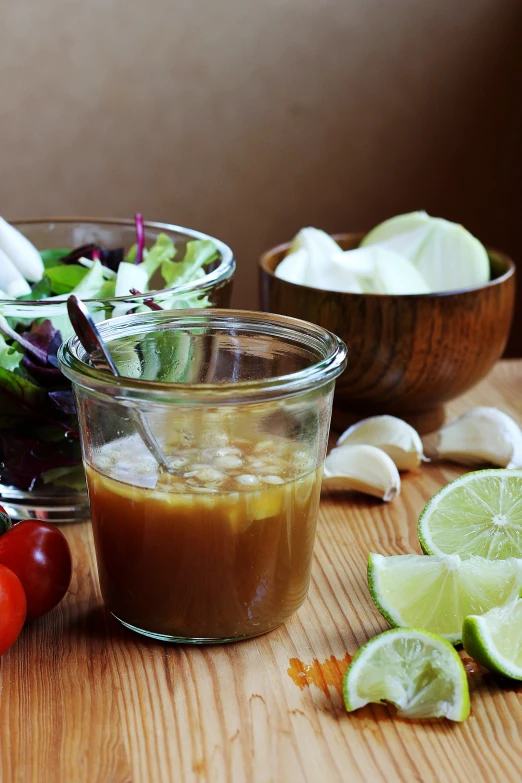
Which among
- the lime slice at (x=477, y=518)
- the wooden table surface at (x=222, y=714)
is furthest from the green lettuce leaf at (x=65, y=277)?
the lime slice at (x=477, y=518)

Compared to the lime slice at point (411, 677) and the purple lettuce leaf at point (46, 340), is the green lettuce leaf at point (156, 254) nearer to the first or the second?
the purple lettuce leaf at point (46, 340)

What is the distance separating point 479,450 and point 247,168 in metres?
1.37

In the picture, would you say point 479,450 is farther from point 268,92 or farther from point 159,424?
point 268,92

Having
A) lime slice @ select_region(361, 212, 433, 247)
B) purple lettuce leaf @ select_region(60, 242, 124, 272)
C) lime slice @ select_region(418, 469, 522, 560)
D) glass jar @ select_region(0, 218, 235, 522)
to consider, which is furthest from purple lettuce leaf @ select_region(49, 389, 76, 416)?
lime slice @ select_region(361, 212, 433, 247)

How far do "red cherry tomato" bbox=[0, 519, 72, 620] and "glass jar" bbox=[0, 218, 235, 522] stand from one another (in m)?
0.18

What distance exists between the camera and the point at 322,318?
4.66ft

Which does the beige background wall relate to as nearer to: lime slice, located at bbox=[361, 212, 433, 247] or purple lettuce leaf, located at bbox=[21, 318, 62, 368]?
lime slice, located at bbox=[361, 212, 433, 247]

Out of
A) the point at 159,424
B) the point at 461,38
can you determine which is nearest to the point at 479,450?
the point at 159,424

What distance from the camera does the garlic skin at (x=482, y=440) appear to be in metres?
1.33

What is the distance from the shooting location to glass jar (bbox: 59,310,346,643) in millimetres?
848

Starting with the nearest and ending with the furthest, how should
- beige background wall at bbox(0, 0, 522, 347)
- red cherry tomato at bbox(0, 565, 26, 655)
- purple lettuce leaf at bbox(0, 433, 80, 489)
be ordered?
red cherry tomato at bbox(0, 565, 26, 655) → purple lettuce leaf at bbox(0, 433, 80, 489) → beige background wall at bbox(0, 0, 522, 347)

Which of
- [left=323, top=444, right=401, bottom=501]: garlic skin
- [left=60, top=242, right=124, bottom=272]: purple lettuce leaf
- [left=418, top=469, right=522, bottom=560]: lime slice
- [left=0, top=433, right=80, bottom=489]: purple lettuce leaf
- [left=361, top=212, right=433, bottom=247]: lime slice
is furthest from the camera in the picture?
[left=361, top=212, right=433, bottom=247]: lime slice

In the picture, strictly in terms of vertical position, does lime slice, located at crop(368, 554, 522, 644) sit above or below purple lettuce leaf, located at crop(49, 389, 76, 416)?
below

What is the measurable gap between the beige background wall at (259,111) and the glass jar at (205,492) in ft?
5.25
